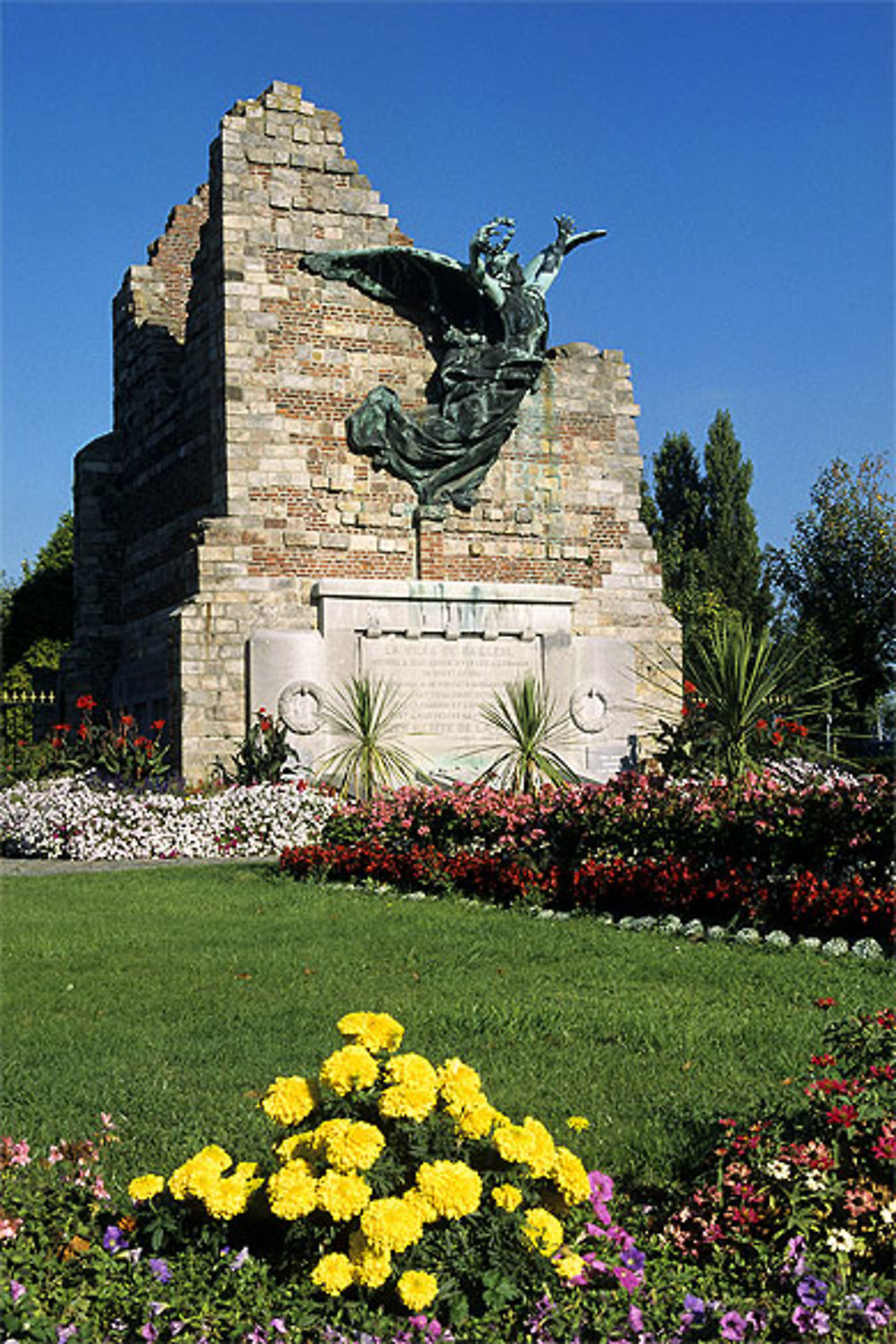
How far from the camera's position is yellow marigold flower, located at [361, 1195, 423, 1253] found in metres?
3.26

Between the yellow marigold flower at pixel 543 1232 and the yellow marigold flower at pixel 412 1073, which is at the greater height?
the yellow marigold flower at pixel 412 1073

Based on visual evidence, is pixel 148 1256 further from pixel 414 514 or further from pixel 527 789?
pixel 414 514

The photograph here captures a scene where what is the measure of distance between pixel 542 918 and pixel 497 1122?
6.11 metres

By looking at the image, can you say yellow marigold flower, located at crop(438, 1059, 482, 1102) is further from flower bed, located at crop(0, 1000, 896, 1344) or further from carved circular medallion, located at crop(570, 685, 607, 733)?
carved circular medallion, located at crop(570, 685, 607, 733)

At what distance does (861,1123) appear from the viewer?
388 cm

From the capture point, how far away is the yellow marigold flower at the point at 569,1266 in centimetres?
340

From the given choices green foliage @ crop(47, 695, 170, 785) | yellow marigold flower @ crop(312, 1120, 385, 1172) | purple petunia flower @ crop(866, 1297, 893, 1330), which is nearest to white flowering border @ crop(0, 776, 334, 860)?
green foliage @ crop(47, 695, 170, 785)

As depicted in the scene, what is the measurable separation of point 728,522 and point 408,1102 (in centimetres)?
3647

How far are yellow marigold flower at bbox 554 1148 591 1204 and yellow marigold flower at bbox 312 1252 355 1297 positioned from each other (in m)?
0.64

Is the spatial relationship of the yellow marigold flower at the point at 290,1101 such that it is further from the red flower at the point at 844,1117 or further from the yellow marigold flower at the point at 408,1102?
the red flower at the point at 844,1117

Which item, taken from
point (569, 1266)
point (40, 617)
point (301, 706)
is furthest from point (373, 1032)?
point (40, 617)

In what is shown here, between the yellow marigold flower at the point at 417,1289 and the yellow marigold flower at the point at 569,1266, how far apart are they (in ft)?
1.12

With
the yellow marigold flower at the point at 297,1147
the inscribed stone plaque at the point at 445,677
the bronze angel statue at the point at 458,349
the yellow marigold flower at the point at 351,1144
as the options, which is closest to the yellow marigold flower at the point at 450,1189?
the yellow marigold flower at the point at 351,1144

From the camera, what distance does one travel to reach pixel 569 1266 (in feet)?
11.2
